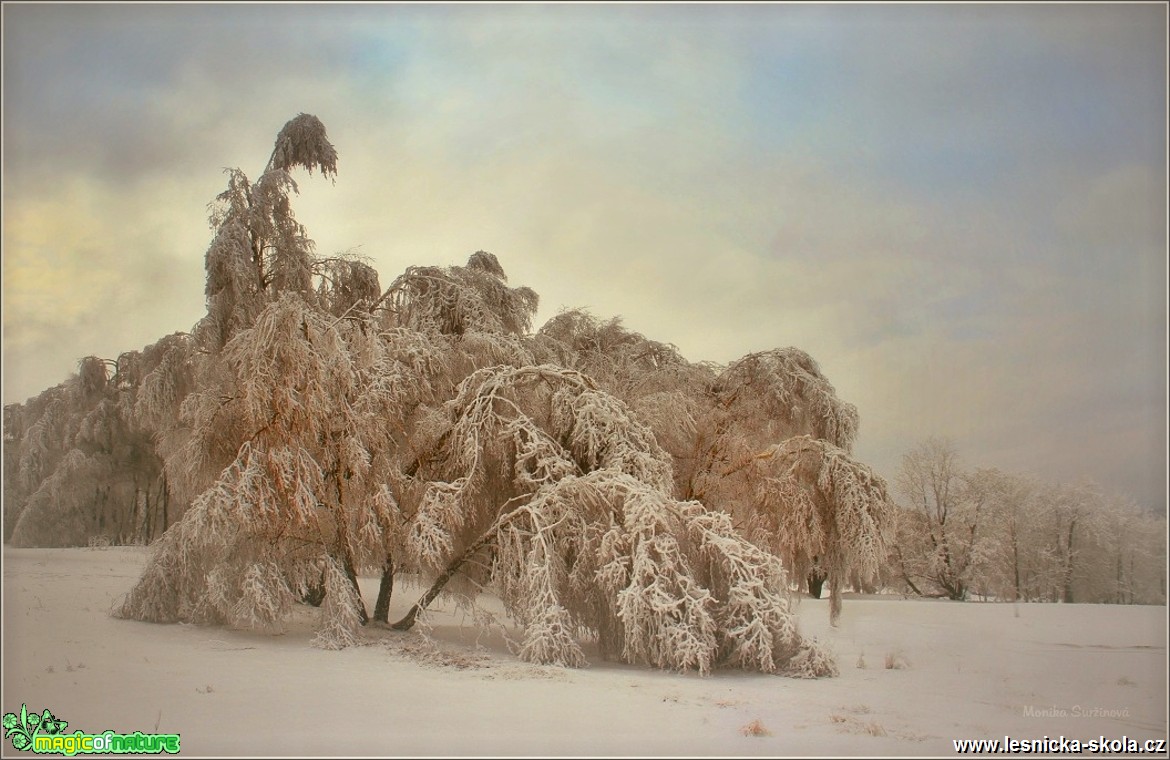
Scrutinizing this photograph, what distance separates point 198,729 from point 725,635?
4.28 meters

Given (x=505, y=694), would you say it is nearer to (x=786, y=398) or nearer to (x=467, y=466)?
(x=467, y=466)

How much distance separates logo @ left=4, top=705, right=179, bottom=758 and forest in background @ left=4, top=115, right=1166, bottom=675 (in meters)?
2.29

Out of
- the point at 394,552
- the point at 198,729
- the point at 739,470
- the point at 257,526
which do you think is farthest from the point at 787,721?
the point at 739,470

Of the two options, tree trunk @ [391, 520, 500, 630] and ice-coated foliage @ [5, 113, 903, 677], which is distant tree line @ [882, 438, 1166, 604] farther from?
tree trunk @ [391, 520, 500, 630]

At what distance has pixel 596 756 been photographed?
17.5 ft

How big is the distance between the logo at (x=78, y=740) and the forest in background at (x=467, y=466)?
7.51 ft

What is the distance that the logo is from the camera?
17.3 feet

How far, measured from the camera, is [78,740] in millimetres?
5359

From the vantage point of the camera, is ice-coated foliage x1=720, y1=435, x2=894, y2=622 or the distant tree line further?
the distant tree line

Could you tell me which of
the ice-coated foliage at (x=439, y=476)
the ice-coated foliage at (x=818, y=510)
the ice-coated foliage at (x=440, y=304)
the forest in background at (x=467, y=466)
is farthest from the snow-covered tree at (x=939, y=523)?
the ice-coated foliage at (x=440, y=304)

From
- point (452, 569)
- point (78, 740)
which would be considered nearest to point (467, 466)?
point (452, 569)

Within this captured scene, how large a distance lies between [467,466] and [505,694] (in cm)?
296

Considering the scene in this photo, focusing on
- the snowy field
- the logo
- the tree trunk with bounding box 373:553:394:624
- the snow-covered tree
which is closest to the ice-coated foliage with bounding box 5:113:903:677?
the tree trunk with bounding box 373:553:394:624

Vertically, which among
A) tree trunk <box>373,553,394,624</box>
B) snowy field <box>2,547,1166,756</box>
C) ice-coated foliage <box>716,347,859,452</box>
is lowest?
snowy field <box>2,547,1166,756</box>
